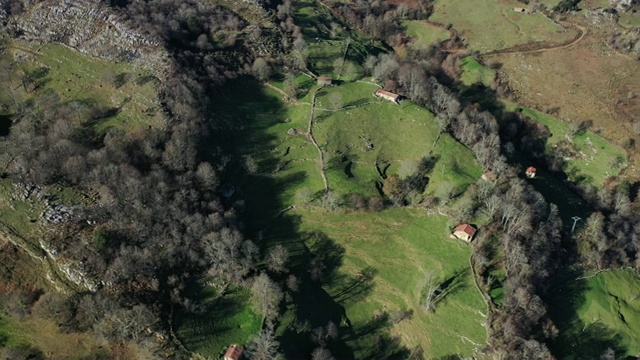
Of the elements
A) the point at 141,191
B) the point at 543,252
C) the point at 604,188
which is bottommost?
the point at 604,188

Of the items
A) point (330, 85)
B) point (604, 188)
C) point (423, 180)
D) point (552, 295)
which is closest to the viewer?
point (552, 295)

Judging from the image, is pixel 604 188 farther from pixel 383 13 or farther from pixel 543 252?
pixel 383 13

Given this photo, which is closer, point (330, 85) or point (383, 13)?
point (330, 85)

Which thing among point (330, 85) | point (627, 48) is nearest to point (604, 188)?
point (627, 48)

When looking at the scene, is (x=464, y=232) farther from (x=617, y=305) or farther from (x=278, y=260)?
(x=278, y=260)

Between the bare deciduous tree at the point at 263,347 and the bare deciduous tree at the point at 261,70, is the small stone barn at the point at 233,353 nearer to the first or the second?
the bare deciduous tree at the point at 263,347

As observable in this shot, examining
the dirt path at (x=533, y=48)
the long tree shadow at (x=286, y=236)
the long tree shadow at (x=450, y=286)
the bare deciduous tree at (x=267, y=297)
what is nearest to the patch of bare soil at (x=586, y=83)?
the dirt path at (x=533, y=48)

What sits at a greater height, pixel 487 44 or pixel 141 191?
pixel 141 191

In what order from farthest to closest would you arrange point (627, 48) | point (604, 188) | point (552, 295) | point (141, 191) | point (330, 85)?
point (627, 48) < point (330, 85) < point (604, 188) < point (552, 295) < point (141, 191)
